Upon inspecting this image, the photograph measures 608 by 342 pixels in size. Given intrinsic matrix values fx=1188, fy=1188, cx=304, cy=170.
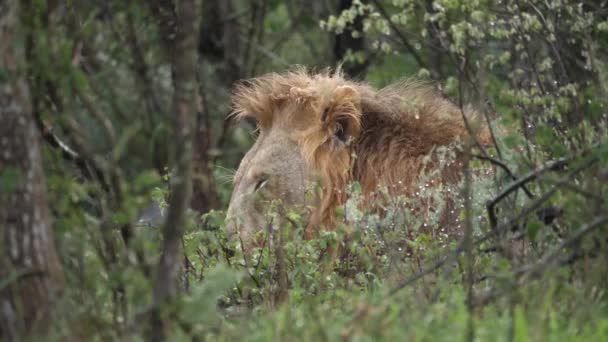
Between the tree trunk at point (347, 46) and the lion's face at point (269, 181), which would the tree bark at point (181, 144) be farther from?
the tree trunk at point (347, 46)

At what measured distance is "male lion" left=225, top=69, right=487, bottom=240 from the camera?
23.2 ft

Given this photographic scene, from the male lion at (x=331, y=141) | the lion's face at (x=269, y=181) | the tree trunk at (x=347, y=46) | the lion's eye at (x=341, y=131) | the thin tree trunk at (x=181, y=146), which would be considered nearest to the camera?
the thin tree trunk at (x=181, y=146)

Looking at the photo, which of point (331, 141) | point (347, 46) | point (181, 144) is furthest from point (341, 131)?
point (347, 46)

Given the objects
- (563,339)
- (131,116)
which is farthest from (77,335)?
(131,116)

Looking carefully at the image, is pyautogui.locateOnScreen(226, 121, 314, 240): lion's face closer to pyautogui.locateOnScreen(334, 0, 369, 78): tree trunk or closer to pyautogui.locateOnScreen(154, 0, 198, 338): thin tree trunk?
pyautogui.locateOnScreen(154, 0, 198, 338): thin tree trunk

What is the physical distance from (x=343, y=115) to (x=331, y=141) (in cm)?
18

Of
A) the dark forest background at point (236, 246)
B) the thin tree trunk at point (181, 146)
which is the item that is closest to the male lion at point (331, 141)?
the dark forest background at point (236, 246)

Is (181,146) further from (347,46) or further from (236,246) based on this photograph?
(347,46)

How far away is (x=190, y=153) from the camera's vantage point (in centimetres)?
396

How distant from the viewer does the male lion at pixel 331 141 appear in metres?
7.06

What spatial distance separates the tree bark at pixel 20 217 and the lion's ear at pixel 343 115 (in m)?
3.36

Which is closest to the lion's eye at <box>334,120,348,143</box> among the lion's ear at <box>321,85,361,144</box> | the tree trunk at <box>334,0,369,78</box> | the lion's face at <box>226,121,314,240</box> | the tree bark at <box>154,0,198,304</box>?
the lion's ear at <box>321,85,361,144</box>

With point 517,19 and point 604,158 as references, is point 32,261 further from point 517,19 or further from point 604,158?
point 517,19

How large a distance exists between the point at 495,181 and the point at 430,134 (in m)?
1.64
